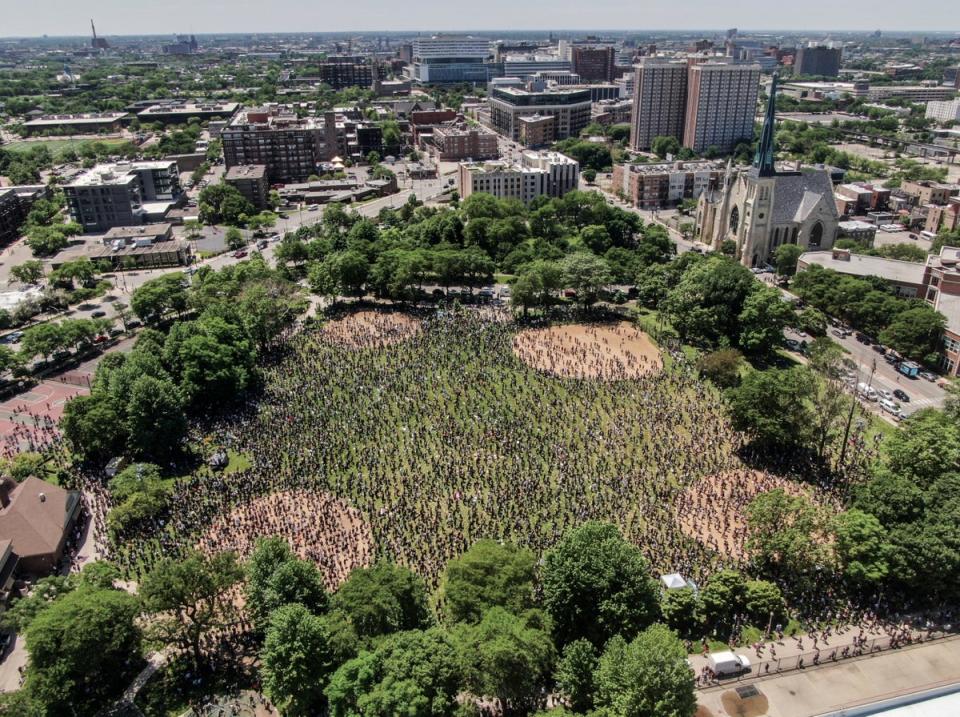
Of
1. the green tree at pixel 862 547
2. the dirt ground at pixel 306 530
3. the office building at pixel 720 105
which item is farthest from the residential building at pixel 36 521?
the office building at pixel 720 105

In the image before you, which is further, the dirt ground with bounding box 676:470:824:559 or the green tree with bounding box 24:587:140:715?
the dirt ground with bounding box 676:470:824:559

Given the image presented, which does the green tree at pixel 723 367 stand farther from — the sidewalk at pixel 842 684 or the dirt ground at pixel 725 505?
the sidewalk at pixel 842 684

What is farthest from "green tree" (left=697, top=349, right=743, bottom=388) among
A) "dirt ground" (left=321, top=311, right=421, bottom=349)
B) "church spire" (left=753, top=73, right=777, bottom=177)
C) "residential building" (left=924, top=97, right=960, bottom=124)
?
"residential building" (left=924, top=97, right=960, bottom=124)

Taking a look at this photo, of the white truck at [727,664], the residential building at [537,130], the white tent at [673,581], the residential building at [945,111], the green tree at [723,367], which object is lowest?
the white truck at [727,664]

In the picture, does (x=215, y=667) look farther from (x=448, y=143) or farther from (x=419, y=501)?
(x=448, y=143)

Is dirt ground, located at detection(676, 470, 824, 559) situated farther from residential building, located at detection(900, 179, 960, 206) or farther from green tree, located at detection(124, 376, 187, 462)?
residential building, located at detection(900, 179, 960, 206)

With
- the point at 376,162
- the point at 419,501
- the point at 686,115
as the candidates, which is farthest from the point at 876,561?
the point at 686,115
